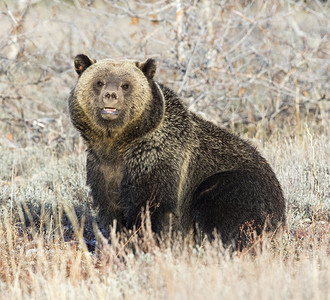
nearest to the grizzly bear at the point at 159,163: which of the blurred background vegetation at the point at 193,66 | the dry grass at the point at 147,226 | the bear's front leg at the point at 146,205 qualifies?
the bear's front leg at the point at 146,205

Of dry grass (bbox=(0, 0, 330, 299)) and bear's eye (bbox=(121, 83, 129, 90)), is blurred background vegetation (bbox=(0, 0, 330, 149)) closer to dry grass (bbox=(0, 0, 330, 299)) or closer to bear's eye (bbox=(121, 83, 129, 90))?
dry grass (bbox=(0, 0, 330, 299))

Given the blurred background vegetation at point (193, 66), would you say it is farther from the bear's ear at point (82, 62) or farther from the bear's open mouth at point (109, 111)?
the bear's open mouth at point (109, 111)

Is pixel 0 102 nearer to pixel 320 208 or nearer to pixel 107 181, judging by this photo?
pixel 107 181

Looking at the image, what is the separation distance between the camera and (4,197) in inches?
237

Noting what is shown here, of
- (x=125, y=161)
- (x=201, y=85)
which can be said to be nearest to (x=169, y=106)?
(x=125, y=161)

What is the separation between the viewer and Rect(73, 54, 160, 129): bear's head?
14.2ft

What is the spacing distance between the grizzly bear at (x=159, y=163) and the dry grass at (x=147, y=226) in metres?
0.24

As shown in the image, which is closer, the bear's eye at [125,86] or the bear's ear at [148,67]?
the bear's eye at [125,86]

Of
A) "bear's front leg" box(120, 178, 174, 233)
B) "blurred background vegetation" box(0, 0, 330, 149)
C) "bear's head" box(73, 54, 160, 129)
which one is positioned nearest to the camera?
"bear's front leg" box(120, 178, 174, 233)

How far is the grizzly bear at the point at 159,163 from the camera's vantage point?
13.9 feet

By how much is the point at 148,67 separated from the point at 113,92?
0.46 meters

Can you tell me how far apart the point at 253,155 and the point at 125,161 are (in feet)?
3.79

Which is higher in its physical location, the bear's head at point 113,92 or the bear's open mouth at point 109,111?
the bear's head at point 113,92

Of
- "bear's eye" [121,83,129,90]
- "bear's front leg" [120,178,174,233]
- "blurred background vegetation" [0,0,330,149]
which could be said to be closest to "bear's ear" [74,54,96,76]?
"bear's eye" [121,83,129,90]
